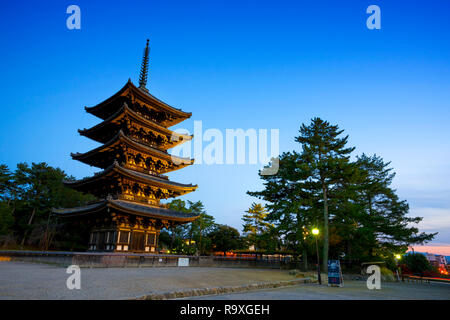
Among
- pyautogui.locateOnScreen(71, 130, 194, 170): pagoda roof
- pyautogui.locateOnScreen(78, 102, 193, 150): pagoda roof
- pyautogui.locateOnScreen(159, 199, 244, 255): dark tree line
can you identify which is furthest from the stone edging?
pyautogui.locateOnScreen(159, 199, 244, 255): dark tree line

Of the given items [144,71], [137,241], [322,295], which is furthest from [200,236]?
[322,295]

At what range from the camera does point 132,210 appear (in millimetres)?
20359

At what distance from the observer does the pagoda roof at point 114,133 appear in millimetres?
23562

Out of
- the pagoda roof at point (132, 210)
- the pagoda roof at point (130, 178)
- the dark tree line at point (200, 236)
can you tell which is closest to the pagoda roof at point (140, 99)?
the pagoda roof at point (130, 178)

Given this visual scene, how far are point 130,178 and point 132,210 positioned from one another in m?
3.07

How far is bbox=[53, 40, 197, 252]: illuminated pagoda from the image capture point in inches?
A: 839

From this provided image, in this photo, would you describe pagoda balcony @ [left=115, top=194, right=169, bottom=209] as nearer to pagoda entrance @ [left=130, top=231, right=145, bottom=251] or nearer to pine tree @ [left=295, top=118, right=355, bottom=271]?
pagoda entrance @ [left=130, top=231, right=145, bottom=251]

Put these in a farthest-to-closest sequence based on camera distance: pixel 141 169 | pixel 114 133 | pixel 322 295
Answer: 1. pixel 114 133
2. pixel 141 169
3. pixel 322 295

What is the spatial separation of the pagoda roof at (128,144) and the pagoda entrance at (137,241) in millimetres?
7615

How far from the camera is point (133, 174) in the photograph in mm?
21469

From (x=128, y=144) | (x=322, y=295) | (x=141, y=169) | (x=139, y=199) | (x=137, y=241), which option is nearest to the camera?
(x=322, y=295)

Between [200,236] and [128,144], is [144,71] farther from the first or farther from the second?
[200,236]
